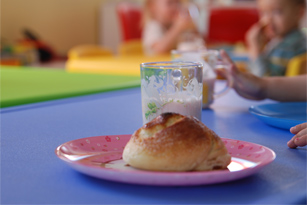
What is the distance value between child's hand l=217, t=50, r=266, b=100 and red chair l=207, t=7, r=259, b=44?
346 centimetres

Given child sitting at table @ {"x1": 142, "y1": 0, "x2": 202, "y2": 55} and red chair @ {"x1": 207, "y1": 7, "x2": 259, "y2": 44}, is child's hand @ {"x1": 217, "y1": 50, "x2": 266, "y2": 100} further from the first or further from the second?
red chair @ {"x1": 207, "y1": 7, "x2": 259, "y2": 44}

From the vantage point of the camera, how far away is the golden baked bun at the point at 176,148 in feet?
1.32

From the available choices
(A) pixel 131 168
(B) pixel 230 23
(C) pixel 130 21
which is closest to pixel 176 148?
(A) pixel 131 168

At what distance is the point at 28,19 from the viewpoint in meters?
6.50

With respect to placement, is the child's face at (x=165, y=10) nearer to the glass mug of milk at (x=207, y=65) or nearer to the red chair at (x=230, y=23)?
the red chair at (x=230, y=23)

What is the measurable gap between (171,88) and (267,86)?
0.41 meters

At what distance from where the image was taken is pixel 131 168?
43cm

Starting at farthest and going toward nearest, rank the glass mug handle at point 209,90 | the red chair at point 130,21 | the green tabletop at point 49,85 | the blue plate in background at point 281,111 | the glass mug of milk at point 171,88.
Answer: the red chair at point 130,21 → the green tabletop at point 49,85 → the glass mug handle at point 209,90 → the blue plate in background at point 281,111 → the glass mug of milk at point 171,88

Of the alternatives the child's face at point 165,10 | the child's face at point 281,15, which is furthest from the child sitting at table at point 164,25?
the child's face at point 281,15

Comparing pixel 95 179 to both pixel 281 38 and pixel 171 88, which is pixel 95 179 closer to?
pixel 171 88

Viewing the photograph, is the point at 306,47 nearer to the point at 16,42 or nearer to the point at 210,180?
the point at 210,180

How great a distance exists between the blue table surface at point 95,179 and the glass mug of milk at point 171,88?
8 centimetres

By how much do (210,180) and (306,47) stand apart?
7.56ft

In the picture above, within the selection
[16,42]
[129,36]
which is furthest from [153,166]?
[16,42]
